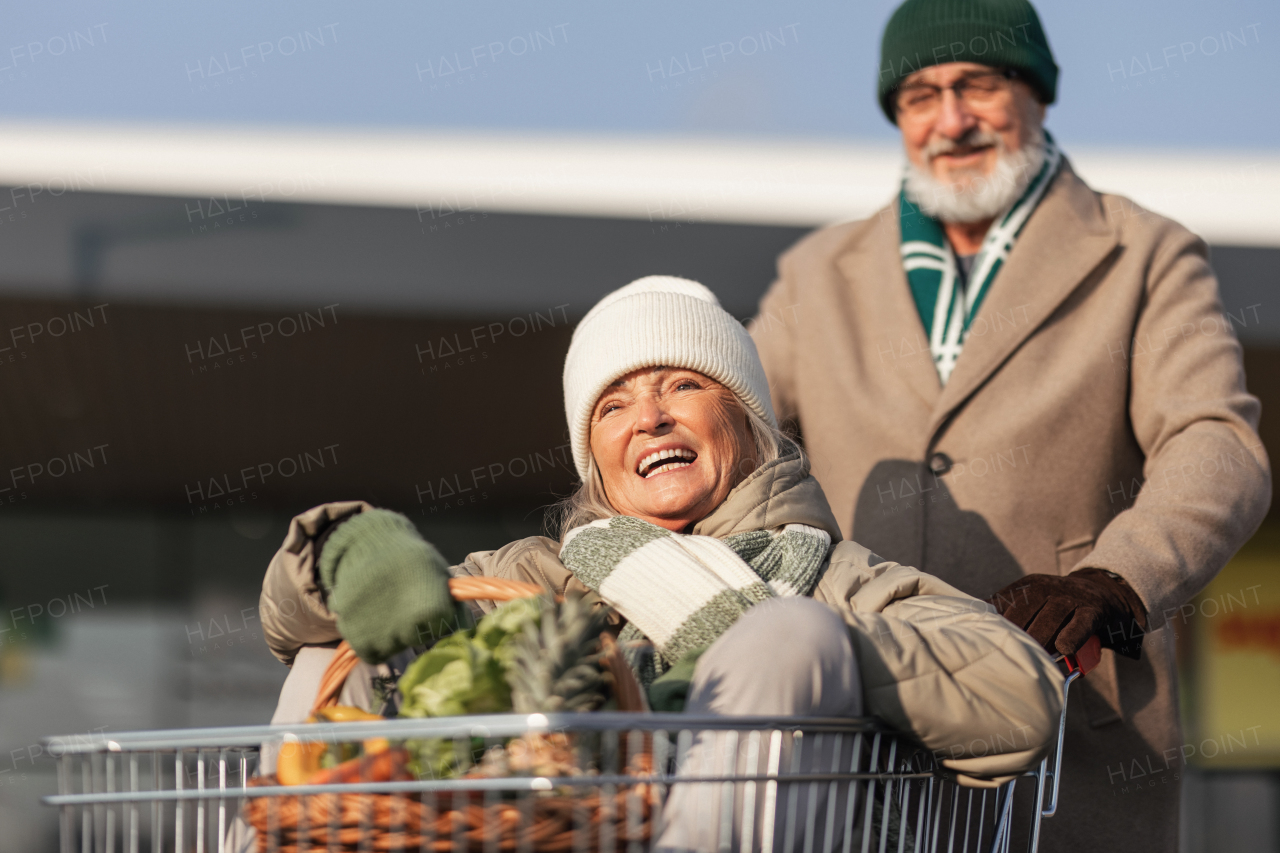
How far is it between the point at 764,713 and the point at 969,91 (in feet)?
6.35

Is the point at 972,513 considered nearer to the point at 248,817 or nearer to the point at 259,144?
the point at 248,817

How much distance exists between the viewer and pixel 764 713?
1.61 m

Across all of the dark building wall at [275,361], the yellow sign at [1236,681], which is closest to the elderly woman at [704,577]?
the dark building wall at [275,361]

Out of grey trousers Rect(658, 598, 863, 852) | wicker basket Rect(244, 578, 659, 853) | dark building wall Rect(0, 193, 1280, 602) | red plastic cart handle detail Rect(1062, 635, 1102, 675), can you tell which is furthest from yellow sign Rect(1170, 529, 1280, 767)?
wicker basket Rect(244, 578, 659, 853)

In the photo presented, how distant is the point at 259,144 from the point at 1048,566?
595cm

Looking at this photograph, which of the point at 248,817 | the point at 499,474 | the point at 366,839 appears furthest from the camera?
the point at 499,474

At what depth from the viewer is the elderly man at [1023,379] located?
8.58 feet

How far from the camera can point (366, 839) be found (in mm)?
1434

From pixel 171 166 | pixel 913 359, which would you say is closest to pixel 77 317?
pixel 171 166

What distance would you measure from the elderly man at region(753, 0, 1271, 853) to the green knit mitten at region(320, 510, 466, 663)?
4.40 ft

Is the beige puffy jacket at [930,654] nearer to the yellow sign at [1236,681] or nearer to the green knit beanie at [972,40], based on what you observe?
the green knit beanie at [972,40]

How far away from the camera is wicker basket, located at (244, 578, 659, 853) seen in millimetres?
1403

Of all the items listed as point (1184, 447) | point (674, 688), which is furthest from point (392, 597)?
point (1184, 447)

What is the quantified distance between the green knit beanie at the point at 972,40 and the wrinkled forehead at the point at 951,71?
11 millimetres
